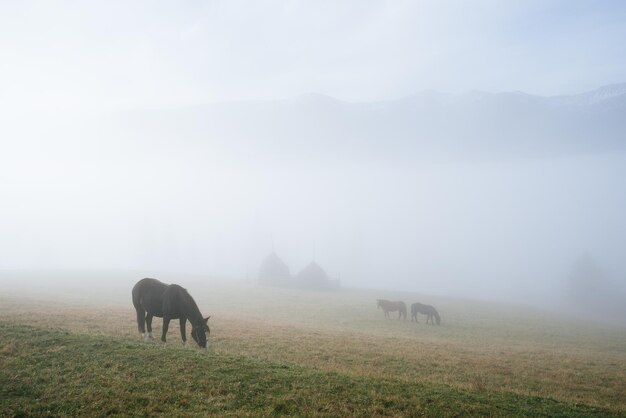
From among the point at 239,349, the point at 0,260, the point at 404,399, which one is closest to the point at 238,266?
the point at 239,349

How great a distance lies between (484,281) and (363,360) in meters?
126

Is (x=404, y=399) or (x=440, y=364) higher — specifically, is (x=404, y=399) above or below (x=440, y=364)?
above

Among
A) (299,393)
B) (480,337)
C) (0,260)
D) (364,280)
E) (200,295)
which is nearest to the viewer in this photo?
(299,393)

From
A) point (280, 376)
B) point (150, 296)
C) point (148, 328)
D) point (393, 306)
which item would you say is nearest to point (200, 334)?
point (148, 328)

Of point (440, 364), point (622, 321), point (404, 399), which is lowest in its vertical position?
point (622, 321)

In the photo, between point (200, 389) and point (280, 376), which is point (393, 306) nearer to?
point (280, 376)

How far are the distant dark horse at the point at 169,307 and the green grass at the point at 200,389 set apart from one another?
2871 millimetres

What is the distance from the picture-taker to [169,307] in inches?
631

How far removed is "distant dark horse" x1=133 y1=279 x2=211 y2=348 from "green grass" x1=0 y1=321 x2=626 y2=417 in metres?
2.87

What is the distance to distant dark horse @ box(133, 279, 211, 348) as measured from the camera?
15.9 meters

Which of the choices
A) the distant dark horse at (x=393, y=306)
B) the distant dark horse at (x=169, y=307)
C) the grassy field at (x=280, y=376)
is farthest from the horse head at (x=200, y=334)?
the distant dark horse at (x=393, y=306)

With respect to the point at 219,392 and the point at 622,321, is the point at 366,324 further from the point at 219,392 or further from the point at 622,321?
the point at 622,321

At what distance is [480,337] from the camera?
29438 millimetres

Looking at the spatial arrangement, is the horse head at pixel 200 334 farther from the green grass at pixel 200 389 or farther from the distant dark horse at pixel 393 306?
the distant dark horse at pixel 393 306
